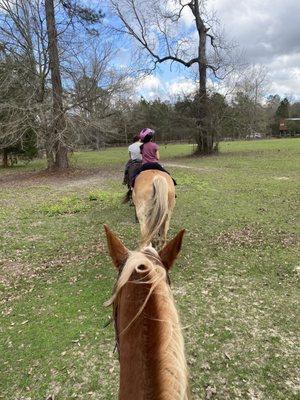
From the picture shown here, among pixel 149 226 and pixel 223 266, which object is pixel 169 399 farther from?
pixel 223 266

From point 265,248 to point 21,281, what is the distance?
407 centimetres

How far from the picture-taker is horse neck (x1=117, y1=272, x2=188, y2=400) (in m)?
1.14

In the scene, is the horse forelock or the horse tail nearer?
the horse forelock

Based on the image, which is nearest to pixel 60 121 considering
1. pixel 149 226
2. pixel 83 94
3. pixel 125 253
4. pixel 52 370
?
pixel 83 94

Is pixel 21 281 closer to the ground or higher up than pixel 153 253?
closer to the ground

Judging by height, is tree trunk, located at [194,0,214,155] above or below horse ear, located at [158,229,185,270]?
above

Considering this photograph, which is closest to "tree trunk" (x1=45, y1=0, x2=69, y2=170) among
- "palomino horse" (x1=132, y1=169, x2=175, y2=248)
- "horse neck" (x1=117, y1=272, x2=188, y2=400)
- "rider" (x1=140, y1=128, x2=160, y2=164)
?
"rider" (x1=140, y1=128, x2=160, y2=164)

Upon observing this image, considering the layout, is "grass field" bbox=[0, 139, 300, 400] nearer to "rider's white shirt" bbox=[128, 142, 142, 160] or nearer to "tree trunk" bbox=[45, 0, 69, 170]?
"rider's white shirt" bbox=[128, 142, 142, 160]

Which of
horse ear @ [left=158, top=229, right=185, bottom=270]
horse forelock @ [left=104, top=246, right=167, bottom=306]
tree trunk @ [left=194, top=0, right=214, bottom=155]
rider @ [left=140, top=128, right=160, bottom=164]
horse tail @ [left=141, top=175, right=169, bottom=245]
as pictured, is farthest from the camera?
tree trunk @ [left=194, top=0, right=214, bottom=155]

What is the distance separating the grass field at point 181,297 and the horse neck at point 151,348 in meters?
1.90

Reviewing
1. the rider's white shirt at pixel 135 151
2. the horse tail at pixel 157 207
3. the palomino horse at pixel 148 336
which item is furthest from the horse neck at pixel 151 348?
the rider's white shirt at pixel 135 151

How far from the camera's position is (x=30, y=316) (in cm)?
414

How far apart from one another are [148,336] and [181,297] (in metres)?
3.27

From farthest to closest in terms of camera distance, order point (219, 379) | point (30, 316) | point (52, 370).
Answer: point (30, 316) < point (52, 370) < point (219, 379)
